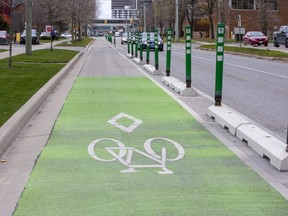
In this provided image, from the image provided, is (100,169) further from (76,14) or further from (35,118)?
(76,14)

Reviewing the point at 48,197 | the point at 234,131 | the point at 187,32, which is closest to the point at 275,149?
the point at 234,131

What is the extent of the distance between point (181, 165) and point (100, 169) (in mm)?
987

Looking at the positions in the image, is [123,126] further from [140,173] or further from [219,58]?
[140,173]

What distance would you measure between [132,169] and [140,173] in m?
0.21

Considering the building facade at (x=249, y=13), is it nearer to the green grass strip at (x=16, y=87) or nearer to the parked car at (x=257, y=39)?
the parked car at (x=257, y=39)

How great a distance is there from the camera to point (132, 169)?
20.8 feet

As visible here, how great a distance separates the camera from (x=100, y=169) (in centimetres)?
636

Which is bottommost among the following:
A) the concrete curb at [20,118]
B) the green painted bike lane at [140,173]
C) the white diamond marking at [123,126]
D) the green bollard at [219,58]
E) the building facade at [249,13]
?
the green painted bike lane at [140,173]

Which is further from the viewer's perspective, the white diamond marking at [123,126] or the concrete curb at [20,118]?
the white diamond marking at [123,126]

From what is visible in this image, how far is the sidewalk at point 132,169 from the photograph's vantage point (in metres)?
5.04

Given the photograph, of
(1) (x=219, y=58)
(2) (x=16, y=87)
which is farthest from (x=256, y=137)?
(2) (x=16, y=87)

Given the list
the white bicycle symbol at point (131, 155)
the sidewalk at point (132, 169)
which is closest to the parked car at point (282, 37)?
the sidewalk at point (132, 169)

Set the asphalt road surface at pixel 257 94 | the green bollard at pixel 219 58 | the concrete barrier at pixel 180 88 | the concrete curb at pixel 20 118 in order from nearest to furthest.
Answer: the concrete curb at pixel 20 118, the asphalt road surface at pixel 257 94, the green bollard at pixel 219 58, the concrete barrier at pixel 180 88

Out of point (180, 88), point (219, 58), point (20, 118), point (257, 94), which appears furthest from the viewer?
point (257, 94)
